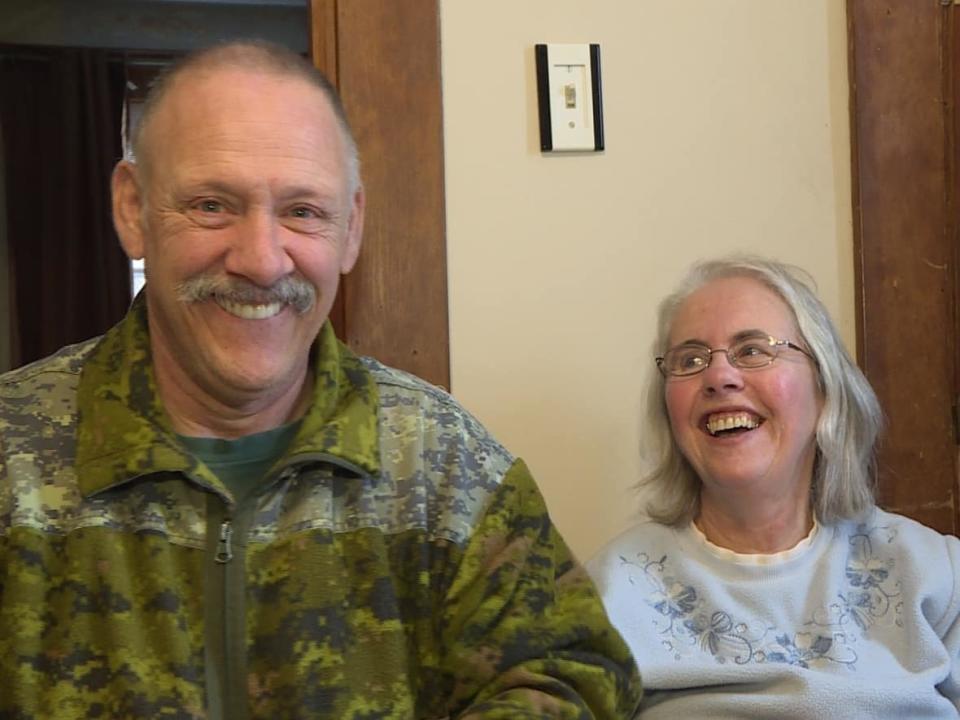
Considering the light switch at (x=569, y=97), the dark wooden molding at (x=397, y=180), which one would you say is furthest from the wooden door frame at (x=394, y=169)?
the light switch at (x=569, y=97)

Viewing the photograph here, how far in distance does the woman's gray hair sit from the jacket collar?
0.50 m

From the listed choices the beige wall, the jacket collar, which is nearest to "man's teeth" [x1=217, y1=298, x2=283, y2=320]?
the jacket collar

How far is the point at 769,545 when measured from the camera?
158cm

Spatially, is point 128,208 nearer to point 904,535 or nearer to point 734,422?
point 734,422

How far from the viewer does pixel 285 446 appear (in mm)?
1328

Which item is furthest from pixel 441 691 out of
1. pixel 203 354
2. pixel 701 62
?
pixel 701 62

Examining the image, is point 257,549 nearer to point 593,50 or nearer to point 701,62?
point 593,50

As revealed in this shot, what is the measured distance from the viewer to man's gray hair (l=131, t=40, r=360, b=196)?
1.27m

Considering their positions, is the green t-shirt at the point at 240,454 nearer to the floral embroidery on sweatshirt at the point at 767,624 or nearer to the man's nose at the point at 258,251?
the man's nose at the point at 258,251

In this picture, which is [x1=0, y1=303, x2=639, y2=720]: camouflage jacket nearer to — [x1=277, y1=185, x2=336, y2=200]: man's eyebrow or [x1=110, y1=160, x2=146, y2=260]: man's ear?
[x1=110, y1=160, x2=146, y2=260]: man's ear

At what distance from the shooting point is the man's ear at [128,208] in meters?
1.31

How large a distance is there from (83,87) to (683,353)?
10.4 ft

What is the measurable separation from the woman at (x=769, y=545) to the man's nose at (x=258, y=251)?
2.03 feet

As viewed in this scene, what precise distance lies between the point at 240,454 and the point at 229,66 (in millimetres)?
424
